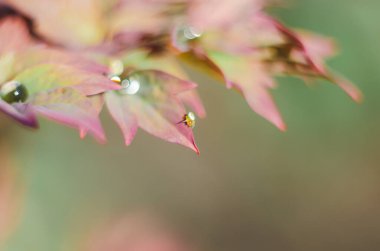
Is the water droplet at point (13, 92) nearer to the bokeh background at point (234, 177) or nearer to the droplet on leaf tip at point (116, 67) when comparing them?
the droplet on leaf tip at point (116, 67)

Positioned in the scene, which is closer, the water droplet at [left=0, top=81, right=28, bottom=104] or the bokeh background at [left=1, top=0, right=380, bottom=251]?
the water droplet at [left=0, top=81, right=28, bottom=104]

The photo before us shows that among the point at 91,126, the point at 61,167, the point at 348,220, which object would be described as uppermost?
the point at 91,126

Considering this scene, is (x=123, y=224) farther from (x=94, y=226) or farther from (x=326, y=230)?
(x=326, y=230)

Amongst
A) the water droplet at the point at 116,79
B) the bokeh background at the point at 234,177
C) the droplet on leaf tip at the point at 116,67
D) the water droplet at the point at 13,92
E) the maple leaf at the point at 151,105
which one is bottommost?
the bokeh background at the point at 234,177

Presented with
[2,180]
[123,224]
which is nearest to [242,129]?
[123,224]

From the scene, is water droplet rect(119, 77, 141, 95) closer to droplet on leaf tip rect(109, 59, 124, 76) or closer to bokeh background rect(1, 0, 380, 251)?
droplet on leaf tip rect(109, 59, 124, 76)

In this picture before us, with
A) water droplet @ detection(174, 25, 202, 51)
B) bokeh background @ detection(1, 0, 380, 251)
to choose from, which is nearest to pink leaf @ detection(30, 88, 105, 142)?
water droplet @ detection(174, 25, 202, 51)

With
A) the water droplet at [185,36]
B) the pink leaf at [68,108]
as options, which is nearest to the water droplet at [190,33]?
the water droplet at [185,36]
